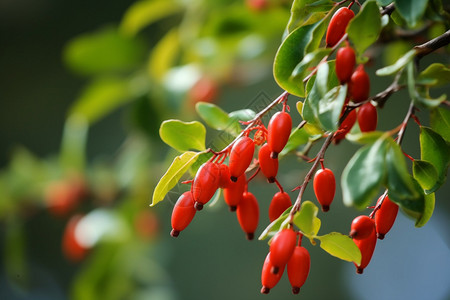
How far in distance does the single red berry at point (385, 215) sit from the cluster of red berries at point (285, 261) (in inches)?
2.9

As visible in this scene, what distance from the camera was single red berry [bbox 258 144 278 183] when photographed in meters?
0.48

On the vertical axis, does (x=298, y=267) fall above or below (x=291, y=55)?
below

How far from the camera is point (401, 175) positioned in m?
0.38

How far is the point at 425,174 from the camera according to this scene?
1.59ft

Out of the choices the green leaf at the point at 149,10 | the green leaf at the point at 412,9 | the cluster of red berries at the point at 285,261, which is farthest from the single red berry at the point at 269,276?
the green leaf at the point at 149,10

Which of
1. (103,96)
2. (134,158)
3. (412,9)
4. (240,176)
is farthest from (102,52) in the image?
(412,9)

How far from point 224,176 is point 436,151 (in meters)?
0.20

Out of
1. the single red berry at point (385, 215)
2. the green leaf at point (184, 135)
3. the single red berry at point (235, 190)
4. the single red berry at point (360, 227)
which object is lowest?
the single red berry at point (385, 215)

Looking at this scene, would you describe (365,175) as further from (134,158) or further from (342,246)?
(134,158)

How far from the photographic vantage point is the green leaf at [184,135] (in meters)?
0.56

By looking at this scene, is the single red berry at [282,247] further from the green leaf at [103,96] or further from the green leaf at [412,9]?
the green leaf at [103,96]

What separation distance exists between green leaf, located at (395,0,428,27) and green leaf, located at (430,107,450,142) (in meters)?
0.13

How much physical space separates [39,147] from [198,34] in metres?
2.31

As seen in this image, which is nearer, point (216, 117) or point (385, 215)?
point (385, 215)
